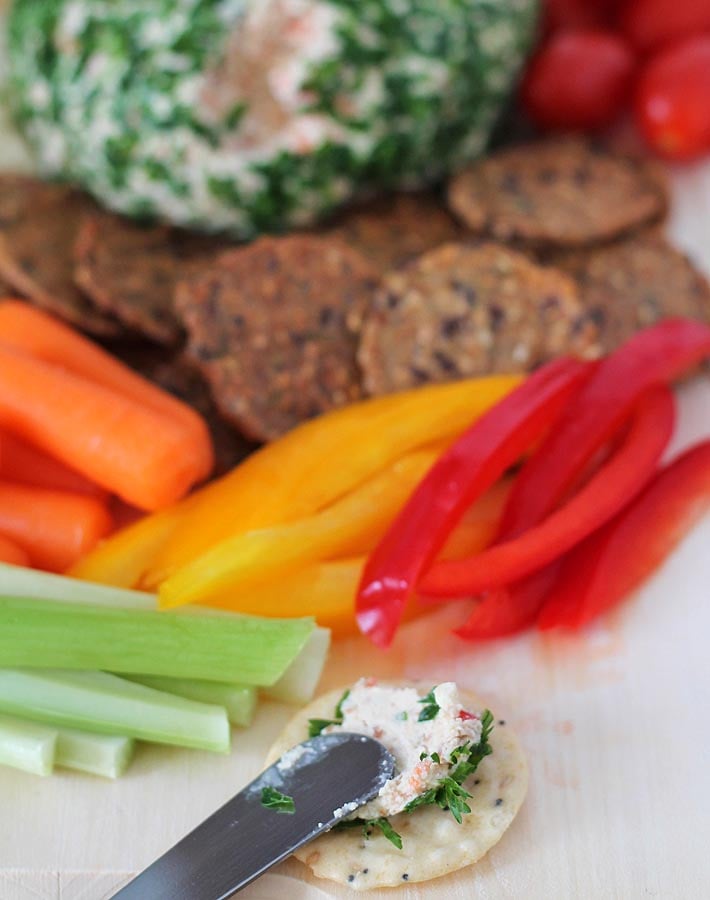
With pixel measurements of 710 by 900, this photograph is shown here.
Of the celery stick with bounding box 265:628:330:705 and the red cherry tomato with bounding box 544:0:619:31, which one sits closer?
the celery stick with bounding box 265:628:330:705

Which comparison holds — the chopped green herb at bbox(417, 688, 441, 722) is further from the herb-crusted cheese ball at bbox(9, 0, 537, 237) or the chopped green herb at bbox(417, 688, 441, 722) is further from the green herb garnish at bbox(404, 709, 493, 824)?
the herb-crusted cheese ball at bbox(9, 0, 537, 237)

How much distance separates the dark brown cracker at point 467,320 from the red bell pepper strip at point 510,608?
2.04 feet

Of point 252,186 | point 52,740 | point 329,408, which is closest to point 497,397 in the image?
point 329,408

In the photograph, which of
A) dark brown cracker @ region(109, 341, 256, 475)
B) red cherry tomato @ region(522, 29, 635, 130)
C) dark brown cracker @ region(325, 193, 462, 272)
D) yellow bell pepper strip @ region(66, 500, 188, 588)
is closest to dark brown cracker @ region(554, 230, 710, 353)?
dark brown cracker @ region(325, 193, 462, 272)

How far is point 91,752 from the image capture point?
2291 mm

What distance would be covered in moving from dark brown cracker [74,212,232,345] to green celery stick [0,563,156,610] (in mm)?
872

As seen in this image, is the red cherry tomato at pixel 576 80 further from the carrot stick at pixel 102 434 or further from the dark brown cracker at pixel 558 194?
the carrot stick at pixel 102 434

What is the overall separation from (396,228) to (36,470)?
131 cm

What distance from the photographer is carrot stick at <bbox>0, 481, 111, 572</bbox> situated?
8.67ft

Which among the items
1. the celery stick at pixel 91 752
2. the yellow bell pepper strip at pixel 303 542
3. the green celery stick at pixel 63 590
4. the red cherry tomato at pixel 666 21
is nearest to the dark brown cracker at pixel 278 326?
the yellow bell pepper strip at pixel 303 542

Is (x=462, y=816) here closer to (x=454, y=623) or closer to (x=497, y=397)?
(x=454, y=623)

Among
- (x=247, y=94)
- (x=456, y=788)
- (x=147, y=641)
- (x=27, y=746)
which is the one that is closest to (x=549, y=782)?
(x=456, y=788)

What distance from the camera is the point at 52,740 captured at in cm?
226

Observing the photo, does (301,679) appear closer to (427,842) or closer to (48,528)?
(427,842)
